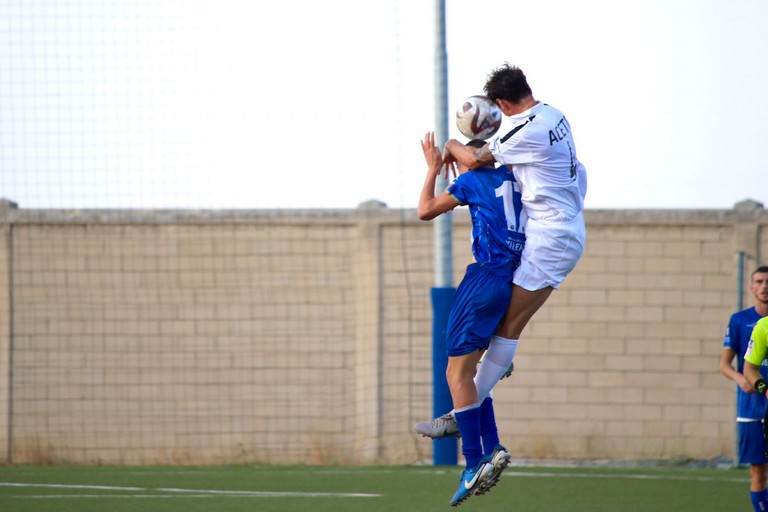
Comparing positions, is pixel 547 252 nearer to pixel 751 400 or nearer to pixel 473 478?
pixel 473 478

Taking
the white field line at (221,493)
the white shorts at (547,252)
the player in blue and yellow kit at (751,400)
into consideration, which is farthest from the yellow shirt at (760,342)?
the white field line at (221,493)

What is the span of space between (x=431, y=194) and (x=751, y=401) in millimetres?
4183

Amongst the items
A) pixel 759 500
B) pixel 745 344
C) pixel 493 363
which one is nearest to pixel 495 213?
pixel 493 363

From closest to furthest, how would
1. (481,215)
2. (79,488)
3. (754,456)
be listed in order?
(481,215) < (754,456) < (79,488)

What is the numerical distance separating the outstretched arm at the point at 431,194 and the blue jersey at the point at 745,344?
3.87 metres

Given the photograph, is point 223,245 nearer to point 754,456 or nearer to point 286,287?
point 286,287

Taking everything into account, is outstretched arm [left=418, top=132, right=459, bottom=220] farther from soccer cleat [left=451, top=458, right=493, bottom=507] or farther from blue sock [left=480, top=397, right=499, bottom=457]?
soccer cleat [left=451, top=458, right=493, bottom=507]

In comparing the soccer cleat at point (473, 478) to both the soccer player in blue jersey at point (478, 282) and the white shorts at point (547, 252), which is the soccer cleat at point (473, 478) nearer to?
the soccer player in blue jersey at point (478, 282)

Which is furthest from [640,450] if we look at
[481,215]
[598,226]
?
[481,215]

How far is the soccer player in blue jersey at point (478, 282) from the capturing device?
637 centimetres

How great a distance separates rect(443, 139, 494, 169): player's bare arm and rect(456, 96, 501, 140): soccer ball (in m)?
0.08

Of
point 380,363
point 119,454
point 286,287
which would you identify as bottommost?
point 119,454

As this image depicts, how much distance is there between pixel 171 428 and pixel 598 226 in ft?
18.1

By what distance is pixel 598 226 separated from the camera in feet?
44.4
